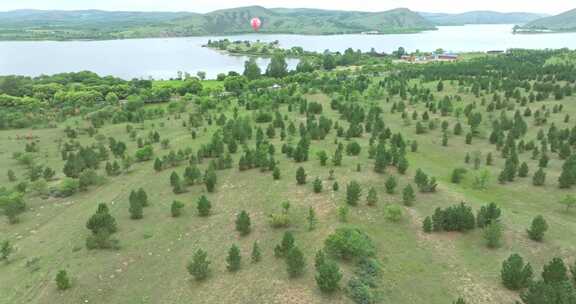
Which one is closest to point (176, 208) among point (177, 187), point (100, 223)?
point (177, 187)

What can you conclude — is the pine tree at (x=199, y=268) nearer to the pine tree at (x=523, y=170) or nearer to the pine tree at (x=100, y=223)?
the pine tree at (x=100, y=223)

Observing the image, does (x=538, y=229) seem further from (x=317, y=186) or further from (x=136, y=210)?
(x=136, y=210)

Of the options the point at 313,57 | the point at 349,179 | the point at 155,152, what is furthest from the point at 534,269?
the point at 313,57

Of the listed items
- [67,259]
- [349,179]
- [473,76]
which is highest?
[473,76]

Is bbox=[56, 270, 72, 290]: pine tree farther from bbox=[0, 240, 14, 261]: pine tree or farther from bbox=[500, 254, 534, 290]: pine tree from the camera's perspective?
bbox=[500, 254, 534, 290]: pine tree

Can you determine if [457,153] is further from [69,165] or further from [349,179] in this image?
[69,165]

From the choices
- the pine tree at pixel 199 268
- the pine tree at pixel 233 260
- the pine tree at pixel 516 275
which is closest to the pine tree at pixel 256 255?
the pine tree at pixel 233 260

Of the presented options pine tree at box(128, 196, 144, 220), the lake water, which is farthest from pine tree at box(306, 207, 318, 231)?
the lake water
